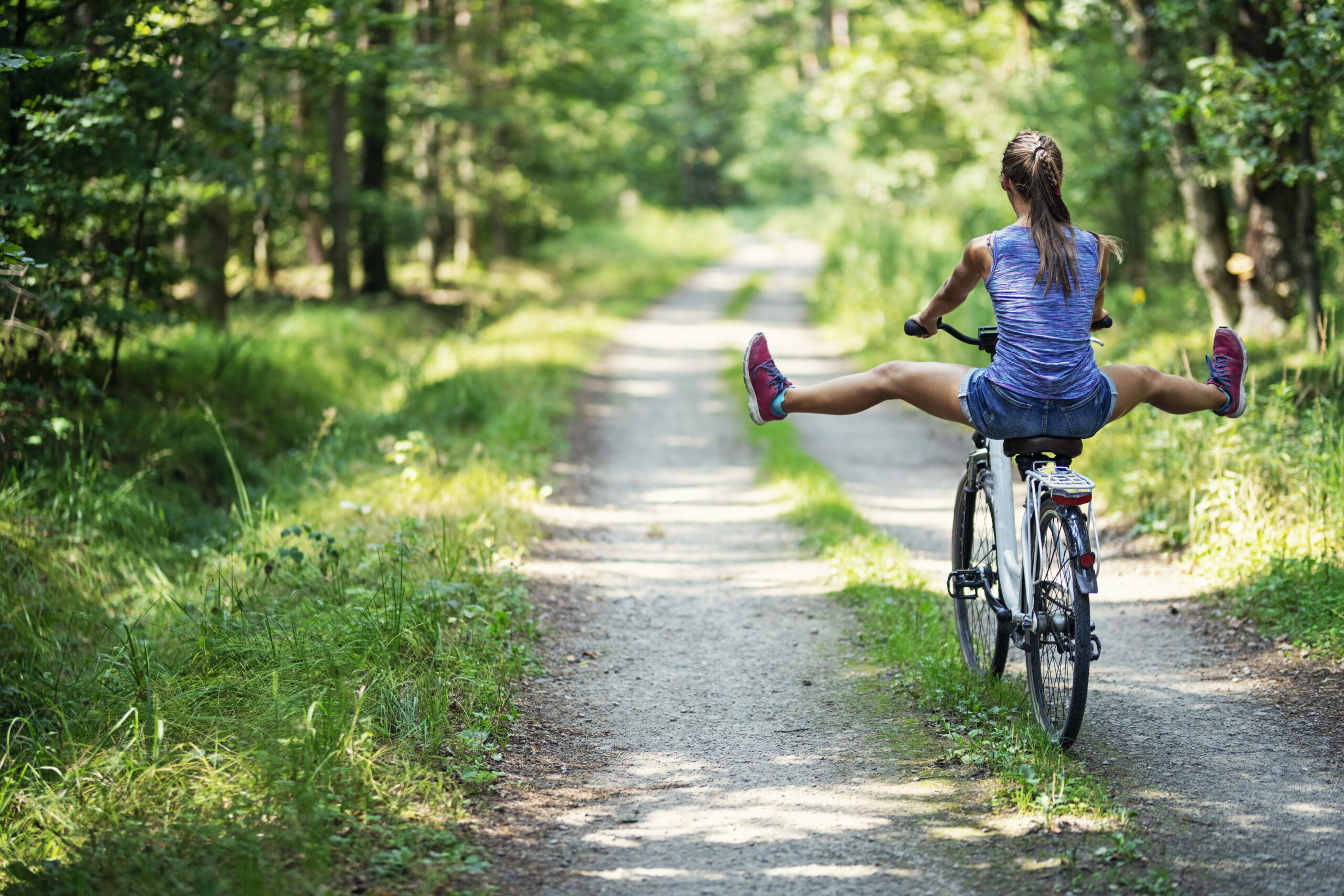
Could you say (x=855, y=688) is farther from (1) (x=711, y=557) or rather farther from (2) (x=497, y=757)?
(1) (x=711, y=557)

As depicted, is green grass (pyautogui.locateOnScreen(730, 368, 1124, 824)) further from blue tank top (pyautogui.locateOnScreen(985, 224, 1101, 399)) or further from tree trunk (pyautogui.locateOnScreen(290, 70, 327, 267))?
tree trunk (pyautogui.locateOnScreen(290, 70, 327, 267))

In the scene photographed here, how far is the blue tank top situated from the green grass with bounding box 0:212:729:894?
2.46 metres

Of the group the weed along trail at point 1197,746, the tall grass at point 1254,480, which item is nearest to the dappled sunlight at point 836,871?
the weed along trail at point 1197,746

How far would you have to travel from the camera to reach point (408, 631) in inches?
182

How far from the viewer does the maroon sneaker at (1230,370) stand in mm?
4008

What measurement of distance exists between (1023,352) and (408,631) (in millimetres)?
2850

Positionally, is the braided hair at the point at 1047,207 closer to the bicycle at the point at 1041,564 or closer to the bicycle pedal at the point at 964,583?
the bicycle at the point at 1041,564

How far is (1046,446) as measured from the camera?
3742 mm

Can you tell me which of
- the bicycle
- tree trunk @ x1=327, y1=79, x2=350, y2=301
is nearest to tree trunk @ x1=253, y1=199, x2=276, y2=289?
tree trunk @ x1=327, y1=79, x2=350, y2=301

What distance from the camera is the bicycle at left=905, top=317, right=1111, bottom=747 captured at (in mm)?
3488

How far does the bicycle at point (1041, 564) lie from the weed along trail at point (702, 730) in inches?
22.1

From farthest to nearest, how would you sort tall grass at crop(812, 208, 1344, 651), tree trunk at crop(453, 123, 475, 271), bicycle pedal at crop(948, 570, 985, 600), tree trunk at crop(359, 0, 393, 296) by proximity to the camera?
tree trunk at crop(453, 123, 475, 271) → tree trunk at crop(359, 0, 393, 296) → tall grass at crop(812, 208, 1344, 651) → bicycle pedal at crop(948, 570, 985, 600)

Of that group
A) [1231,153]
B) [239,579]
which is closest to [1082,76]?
[1231,153]

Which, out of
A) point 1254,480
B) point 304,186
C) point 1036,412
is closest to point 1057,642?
point 1036,412
